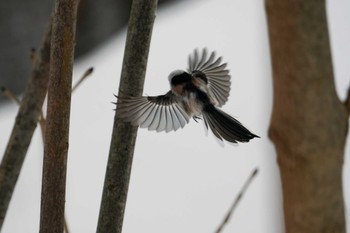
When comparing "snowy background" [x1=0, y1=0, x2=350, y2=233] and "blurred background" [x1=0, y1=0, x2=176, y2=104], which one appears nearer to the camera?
"snowy background" [x1=0, y1=0, x2=350, y2=233]

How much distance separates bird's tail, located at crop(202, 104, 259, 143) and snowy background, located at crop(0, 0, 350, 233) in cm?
96

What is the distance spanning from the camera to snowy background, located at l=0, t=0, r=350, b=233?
2.11 metres

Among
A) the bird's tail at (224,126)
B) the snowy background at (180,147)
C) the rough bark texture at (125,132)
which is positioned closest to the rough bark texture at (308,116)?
the bird's tail at (224,126)

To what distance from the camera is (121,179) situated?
0.87m

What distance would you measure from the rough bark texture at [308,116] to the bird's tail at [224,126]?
0.83ft

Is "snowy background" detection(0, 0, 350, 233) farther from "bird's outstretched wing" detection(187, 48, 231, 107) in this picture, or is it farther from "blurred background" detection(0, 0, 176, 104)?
"bird's outstretched wing" detection(187, 48, 231, 107)

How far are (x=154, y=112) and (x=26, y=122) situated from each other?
30 centimetres

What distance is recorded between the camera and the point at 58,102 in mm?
800

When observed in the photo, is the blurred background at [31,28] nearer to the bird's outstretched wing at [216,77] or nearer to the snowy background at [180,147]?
the snowy background at [180,147]

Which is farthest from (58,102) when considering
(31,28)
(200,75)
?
(31,28)

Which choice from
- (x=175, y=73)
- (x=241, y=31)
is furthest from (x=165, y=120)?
(x=241, y=31)

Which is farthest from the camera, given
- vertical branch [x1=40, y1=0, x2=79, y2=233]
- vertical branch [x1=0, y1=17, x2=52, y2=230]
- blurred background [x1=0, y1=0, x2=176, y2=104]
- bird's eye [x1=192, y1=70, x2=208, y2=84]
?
blurred background [x1=0, y1=0, x2=176, y2=104]

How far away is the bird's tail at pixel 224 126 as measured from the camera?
0.81 m

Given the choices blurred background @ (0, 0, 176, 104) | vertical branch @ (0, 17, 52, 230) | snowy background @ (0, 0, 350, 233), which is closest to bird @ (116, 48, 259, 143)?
vertical branch @ (0, 17, 52, 230)
